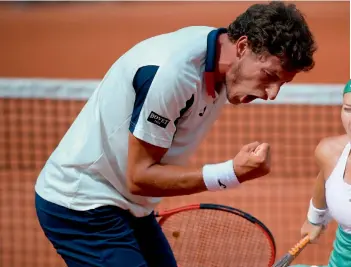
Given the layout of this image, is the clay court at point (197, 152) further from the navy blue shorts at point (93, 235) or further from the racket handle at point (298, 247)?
the navy blue shorts at point (93, 235)

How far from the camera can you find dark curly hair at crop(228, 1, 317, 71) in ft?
7.84

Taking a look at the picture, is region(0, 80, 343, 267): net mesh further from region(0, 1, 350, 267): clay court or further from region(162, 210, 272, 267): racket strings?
region(162, 210, 272, 267): racket strings

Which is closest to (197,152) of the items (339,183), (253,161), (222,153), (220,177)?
(222,153)

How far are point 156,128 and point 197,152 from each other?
185 inches

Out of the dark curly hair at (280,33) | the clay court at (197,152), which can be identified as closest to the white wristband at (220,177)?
the dark curly hair at (280,33)

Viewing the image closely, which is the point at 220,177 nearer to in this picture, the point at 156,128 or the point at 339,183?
the point at 156,128

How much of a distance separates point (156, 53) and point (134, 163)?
35 centimetres

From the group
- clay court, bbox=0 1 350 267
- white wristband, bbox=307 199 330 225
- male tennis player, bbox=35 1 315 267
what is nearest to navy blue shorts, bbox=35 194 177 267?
male tennis player, bbox=35 1 315 267

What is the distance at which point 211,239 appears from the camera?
3.62 meters

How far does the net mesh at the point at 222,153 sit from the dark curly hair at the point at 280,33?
2.74m

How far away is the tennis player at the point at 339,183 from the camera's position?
2.94 metres

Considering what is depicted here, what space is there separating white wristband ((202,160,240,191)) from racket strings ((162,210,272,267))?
1025 mm

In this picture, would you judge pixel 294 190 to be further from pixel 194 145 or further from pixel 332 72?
pixel 332 72

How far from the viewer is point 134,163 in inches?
98.4
